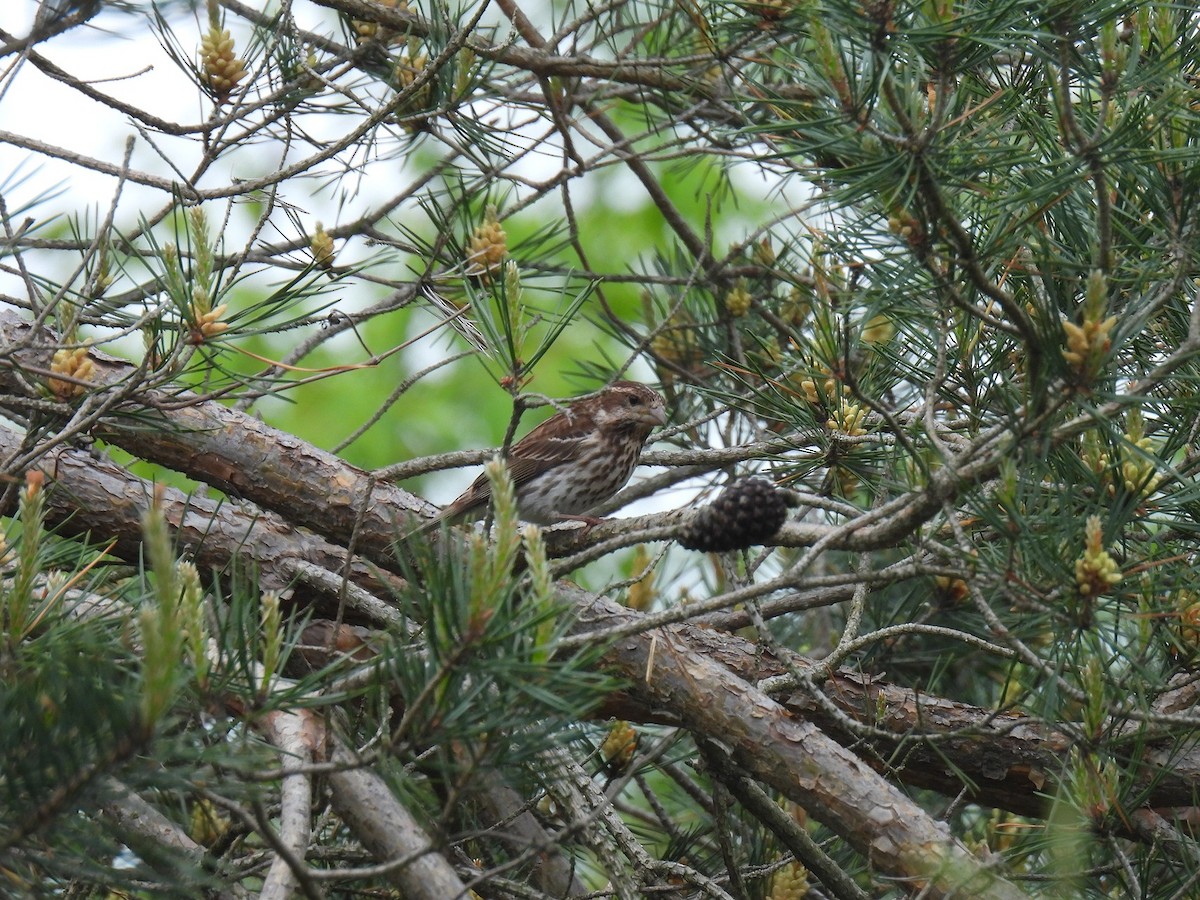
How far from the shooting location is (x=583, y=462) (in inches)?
209

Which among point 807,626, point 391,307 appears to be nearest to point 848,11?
point 391,307

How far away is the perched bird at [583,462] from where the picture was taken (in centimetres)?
521

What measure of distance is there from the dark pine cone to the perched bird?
2.87 metres

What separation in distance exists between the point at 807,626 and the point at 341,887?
269 centimetres

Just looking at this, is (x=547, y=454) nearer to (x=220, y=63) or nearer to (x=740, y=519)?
(x=220, y=63)

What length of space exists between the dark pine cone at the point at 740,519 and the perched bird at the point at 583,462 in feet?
9.42

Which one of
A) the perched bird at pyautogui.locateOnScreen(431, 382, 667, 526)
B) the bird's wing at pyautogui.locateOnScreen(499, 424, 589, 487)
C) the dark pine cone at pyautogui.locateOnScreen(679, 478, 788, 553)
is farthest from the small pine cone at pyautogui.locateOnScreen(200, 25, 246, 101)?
the bird's wing at pyautogui.locateOnScreen(499, 424, 589, 487)

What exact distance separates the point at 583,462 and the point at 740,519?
126 inches

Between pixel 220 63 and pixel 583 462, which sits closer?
pixel 220 63

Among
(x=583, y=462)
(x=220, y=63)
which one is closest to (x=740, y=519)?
(x=220, y=63)

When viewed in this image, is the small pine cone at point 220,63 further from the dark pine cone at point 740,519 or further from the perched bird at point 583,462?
the perched bird at point 583,462

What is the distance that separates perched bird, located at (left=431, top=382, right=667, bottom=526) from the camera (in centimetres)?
521

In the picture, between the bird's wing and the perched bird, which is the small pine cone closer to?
the perched bird

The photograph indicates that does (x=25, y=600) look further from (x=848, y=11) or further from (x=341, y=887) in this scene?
(x=848, y=11)
